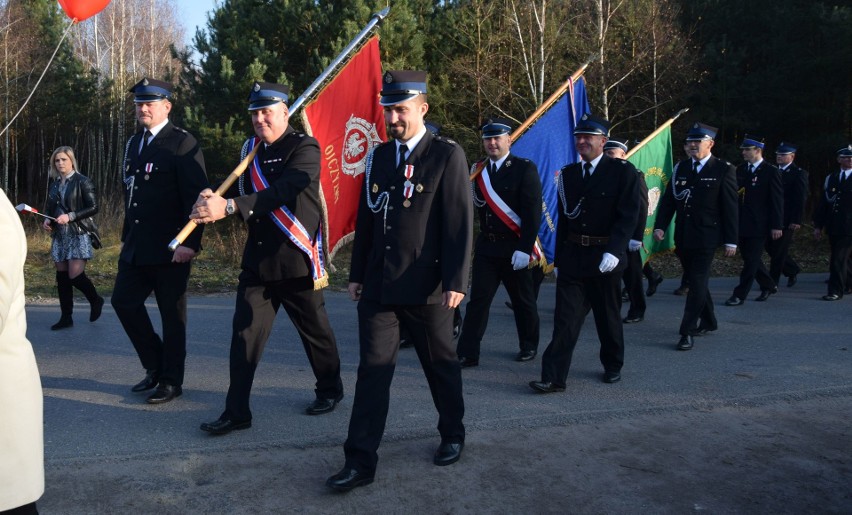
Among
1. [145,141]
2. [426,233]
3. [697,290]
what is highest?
[145,141]

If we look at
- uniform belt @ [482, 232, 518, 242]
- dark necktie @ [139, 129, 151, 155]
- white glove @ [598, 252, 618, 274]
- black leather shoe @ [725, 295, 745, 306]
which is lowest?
black leather shoe @ [725, 295, 745, 306]

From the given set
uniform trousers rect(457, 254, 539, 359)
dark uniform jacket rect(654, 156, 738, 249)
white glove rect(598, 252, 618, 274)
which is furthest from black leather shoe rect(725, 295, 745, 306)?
white glove rect(598, 252, 618, 274)

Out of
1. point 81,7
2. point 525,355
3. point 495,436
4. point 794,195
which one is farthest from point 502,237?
point 794,195

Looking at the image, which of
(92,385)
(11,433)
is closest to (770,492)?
(11,433)

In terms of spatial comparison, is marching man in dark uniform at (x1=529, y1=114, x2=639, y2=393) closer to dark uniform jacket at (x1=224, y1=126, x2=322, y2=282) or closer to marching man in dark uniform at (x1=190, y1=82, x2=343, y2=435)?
marching man in dark uniform at (x1=190, y1=82, x2=343, y2=435)

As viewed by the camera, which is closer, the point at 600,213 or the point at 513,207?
the point at 600,213

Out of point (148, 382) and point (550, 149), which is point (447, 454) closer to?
point (148, 382)

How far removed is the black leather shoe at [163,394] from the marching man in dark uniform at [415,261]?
6.06 ft

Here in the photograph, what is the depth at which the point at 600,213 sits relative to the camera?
20.0ft

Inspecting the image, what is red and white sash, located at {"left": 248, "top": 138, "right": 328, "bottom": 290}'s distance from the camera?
4.90 m

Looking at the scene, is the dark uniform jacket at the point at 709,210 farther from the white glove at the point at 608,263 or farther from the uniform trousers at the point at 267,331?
the uniform trousers at the point at 267,331

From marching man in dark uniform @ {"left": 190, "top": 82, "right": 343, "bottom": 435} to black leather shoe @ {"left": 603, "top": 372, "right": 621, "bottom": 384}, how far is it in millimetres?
2276

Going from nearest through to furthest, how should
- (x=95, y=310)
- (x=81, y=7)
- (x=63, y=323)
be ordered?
1. (x=81, y=7)
2. (x=63, y=323)
3. (x=95, y=310)

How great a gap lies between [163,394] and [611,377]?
3170 millimetres
